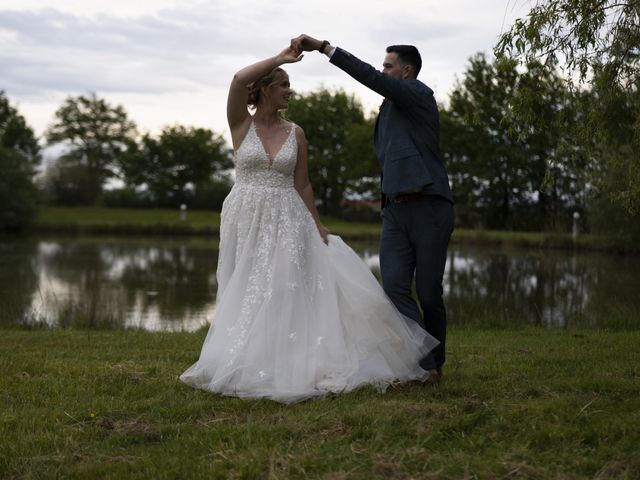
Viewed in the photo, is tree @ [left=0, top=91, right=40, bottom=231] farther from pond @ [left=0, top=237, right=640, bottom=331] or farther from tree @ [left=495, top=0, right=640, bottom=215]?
tree @ [left=495, top=0, right=640, bottom=215]

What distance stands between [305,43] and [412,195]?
1.27m

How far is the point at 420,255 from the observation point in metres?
5.58

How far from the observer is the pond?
12422 mm

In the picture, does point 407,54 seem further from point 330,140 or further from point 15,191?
point 330,140

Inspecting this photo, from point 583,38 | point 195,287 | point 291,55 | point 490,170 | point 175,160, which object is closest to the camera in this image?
point 291,55

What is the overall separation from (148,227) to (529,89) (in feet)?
131

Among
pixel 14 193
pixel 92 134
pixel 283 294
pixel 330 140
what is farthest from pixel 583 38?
pixel 92 134

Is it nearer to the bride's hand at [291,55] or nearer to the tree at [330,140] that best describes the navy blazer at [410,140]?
the bride's hand at [291,55]

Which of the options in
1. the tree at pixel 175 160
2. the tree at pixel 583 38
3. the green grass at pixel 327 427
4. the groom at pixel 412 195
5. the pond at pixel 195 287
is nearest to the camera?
the green grass at pixel 327 427

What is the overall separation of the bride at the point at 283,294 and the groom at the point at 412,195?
19 centimetres

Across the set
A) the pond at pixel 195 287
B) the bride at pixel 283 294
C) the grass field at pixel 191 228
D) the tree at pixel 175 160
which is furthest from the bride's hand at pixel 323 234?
the tree at pixel 175 160

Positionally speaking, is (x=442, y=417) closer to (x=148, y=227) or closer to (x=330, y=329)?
(x=330, y=329)

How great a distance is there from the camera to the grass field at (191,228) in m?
33.3

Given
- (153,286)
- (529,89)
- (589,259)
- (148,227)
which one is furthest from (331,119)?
(529,89)
